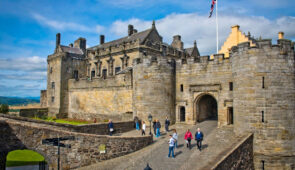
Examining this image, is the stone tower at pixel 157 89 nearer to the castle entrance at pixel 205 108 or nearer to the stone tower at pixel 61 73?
the castle entrance at pixel 205 108

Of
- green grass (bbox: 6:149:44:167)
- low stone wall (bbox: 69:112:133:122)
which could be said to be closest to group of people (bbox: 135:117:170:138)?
low stone wall (bbox: 69:112:133:122)

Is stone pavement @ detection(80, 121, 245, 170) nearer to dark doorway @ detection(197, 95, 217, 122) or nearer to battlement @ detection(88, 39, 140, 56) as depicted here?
dark doorway @ detection(197, 95, 217, 122)

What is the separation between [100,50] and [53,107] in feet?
38.7

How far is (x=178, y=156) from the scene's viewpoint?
43.4 feet

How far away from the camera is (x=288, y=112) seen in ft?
45.8

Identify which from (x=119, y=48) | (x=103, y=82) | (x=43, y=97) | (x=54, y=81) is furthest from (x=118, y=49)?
(x=43, y=97)

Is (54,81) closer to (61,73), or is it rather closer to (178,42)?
(61,73)

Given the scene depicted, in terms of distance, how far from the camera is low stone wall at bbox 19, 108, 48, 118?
35.0m

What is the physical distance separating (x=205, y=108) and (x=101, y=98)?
553 inches

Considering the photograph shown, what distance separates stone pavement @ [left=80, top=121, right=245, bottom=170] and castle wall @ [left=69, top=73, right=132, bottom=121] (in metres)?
9.85

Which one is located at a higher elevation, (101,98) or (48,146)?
(101,98)

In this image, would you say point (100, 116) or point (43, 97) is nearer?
point (100, 116)

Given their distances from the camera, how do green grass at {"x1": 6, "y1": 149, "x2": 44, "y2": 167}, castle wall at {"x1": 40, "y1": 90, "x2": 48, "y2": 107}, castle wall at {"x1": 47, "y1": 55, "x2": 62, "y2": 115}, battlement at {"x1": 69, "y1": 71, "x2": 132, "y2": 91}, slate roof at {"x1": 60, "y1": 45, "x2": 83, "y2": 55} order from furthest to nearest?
castle wall at {"x1": 40, "y1": 90, "x2": 48, "y2": 107} < slate roof at {"x1": 60, "y1": 45, "x2": 83, "y2": 55} < castle wall at {"x1": 47, "y1": 55, "x2": 62, "y2": 115} < battlement at {"x1": 69, "y1": 71, "x2": 132, "y2": 91} < green grass at {"x1": 6, "y1": 149, "x2": 44, "y2": 167}

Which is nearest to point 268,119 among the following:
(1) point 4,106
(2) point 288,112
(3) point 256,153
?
(2) point 288,112
